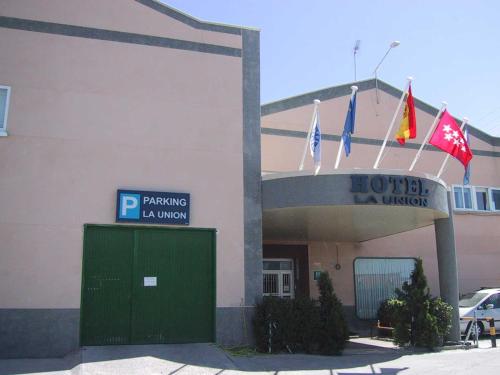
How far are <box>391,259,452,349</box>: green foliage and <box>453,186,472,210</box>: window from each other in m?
8.43

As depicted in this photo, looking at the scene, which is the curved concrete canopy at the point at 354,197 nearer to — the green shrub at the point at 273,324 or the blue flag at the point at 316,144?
the blue flag at the point at 316,144

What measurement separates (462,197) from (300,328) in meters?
12.2

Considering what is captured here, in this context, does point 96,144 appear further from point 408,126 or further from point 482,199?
point 482,199

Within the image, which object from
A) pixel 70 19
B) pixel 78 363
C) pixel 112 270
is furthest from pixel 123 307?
pixel 70 19

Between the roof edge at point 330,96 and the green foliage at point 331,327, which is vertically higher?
the roof edge at point 330,96

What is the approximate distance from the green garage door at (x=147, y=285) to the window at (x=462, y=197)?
12627mm

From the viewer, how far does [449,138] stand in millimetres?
16078

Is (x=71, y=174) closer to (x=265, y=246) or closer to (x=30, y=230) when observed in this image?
(x=30, y=230)

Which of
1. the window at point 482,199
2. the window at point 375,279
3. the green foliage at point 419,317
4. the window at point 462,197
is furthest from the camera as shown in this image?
the window at point 482,199

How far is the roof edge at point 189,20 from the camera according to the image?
1455cm

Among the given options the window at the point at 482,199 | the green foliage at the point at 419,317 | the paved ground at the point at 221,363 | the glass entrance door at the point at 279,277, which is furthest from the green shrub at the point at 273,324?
the window at the point at 482,199

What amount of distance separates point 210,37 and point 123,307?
24.7 feet

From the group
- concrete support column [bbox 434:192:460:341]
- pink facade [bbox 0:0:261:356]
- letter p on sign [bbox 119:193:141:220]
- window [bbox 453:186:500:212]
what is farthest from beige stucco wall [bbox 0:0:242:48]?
window [bbox 453:186:500:212]

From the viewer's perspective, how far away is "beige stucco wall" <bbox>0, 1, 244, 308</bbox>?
12.5m
